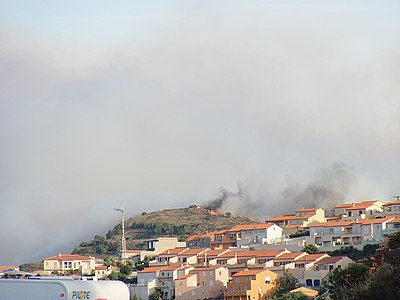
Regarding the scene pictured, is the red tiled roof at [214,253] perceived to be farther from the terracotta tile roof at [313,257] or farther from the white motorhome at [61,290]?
the white motorhome at [61,290]

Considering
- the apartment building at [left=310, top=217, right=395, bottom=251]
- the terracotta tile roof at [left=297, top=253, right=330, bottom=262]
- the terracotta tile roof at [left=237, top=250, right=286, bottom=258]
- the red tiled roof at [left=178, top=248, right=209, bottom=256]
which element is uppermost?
the apartment building at [left=310, top=217, right=395, bottom=251]

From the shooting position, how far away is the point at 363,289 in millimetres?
37094

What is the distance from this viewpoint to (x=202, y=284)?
375 ft

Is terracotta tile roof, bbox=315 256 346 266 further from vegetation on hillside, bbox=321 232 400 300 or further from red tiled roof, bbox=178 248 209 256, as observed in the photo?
vegetation on hillside, bbox=321 232 400 300

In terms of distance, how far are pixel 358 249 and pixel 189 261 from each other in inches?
814

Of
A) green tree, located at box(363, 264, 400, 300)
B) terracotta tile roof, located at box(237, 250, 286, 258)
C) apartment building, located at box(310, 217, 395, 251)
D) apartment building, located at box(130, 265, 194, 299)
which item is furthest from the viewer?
apartment building, located at box(310, 217, 395, 251)

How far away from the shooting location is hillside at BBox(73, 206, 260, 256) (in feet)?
576

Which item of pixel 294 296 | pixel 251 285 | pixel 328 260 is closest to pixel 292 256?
pixel 328 260

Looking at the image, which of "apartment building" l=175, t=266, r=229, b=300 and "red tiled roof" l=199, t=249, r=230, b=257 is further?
"red tiled roof" l=199, t=249, r=230, b=257

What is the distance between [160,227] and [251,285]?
75.6 m

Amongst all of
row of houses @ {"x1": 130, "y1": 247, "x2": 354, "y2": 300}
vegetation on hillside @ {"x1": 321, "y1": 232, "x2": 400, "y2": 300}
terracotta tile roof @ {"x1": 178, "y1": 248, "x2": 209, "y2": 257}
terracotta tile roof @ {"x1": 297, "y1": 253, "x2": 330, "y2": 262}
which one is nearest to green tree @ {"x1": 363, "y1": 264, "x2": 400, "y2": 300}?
vegetation on hillside @ {"x1": 321, "y1": 232, "x2": 400, "y2": 300}

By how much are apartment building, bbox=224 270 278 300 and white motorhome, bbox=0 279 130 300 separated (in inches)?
3087

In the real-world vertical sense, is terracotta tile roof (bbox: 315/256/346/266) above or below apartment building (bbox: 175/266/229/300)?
above

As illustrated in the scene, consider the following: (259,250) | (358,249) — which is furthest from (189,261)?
(358,249)
